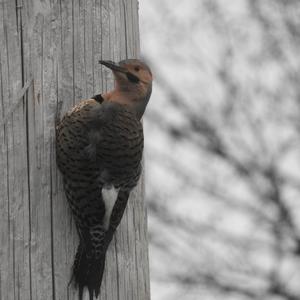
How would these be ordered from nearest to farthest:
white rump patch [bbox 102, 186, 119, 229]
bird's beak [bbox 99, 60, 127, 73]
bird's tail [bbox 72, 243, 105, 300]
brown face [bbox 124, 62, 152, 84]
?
bird's tail [bbox 72, 243, 105, 300] → white rump patch [bbox 102, 186, 119, 229] → bird's beak [bbox 99, 60, 127, 73] → brown face [bbox 124, 62, 152, 84]

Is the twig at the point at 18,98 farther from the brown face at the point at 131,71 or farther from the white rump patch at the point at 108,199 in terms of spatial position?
the white rump patch at the point at 108,199

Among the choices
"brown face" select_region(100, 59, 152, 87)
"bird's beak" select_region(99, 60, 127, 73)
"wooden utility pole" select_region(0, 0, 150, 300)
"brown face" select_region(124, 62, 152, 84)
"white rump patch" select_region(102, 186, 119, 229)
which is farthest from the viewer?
"brown face" select_region(124, 62, 152, 84)

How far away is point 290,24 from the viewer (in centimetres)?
1290

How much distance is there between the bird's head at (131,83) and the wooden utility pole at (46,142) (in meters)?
0.06

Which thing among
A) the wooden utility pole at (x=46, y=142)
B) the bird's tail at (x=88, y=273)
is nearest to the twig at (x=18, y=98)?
the wooden utility pole at (x=46, y=142)

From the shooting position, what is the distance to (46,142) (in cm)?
494

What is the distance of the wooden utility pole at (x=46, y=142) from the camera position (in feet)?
15.5

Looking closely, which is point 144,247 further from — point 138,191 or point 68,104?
point 68,104

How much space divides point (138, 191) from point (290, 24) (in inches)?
314

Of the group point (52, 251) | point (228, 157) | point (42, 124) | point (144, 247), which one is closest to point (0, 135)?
point (42, 124)

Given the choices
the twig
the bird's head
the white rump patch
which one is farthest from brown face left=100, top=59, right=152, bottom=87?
the white rump patch

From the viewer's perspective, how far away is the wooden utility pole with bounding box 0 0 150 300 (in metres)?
4.71

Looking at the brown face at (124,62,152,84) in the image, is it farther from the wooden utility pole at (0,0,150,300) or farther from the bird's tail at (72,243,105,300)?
the bird's tail at (72,243,105,300)

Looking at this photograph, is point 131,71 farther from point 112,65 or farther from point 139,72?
point 112,65
